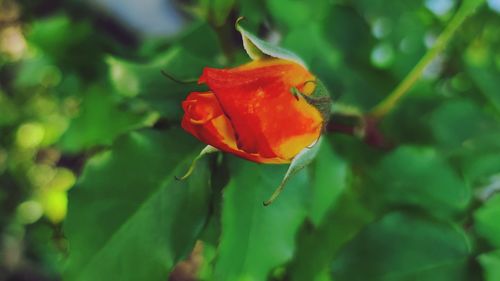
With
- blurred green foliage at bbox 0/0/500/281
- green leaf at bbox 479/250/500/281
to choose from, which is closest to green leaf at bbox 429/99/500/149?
blurred green foliage at bbox 0/0/500/281

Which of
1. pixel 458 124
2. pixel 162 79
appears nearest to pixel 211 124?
pixel 162 79

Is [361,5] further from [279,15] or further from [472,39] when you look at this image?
[472,39]

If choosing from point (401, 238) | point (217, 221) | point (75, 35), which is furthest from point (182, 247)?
point (75, 35)

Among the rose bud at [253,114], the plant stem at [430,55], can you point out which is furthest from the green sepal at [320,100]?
the plant stem at [430,55]

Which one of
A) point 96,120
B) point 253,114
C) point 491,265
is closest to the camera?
point 253,114

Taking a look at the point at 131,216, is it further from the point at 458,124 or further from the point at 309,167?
the point at 458,124
